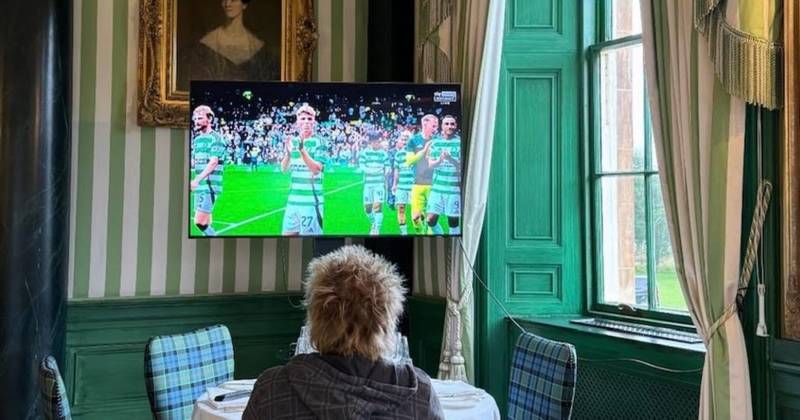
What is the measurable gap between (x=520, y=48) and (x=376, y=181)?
1050 mm

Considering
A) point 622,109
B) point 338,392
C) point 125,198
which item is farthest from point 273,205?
point 338,392

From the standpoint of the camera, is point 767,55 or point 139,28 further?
point 139,28

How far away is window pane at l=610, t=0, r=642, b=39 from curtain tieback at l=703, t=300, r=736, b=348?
5.22ft

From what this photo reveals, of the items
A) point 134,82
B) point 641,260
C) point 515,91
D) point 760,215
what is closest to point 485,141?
point 515,91

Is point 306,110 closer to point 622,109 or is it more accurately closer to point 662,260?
point 622,109

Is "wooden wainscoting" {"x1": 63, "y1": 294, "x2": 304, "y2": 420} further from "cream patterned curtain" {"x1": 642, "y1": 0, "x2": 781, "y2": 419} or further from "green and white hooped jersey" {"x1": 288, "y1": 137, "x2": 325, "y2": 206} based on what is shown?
"cream patterned curtain" {"x1": 642, "y1": 0, "x2": 781, "y2": 419}

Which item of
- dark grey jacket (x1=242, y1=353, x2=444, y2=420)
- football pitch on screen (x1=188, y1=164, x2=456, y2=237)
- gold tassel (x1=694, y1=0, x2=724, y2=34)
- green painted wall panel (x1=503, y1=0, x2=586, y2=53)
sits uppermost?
green painted wall panel (x1=503, y1=0, x2=586, y2=53)

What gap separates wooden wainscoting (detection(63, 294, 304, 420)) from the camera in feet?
13.7

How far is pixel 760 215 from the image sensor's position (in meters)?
2.55

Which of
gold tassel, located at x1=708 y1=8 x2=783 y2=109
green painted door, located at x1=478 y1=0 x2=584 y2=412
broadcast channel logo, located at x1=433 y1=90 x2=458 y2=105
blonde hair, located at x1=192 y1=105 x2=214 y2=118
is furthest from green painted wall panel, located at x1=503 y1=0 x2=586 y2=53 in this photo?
blonde hair, located at x1=192 y1=105 x2=214 y2=118

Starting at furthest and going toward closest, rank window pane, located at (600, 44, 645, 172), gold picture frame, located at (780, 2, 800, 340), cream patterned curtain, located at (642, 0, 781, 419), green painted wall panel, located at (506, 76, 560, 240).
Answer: green painted wall panel, located at (506, 76, 560, 240), window pane, located at (600, 44, 645, 172), cream patterned curtain, located at (642, 0, 781, 419), gold picture frame, located at (780, 2, 800, 340)

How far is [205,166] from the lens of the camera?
362 centimetres

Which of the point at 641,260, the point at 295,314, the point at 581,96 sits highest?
the point at 581,96

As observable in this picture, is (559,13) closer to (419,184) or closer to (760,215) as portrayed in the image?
(419,184)
